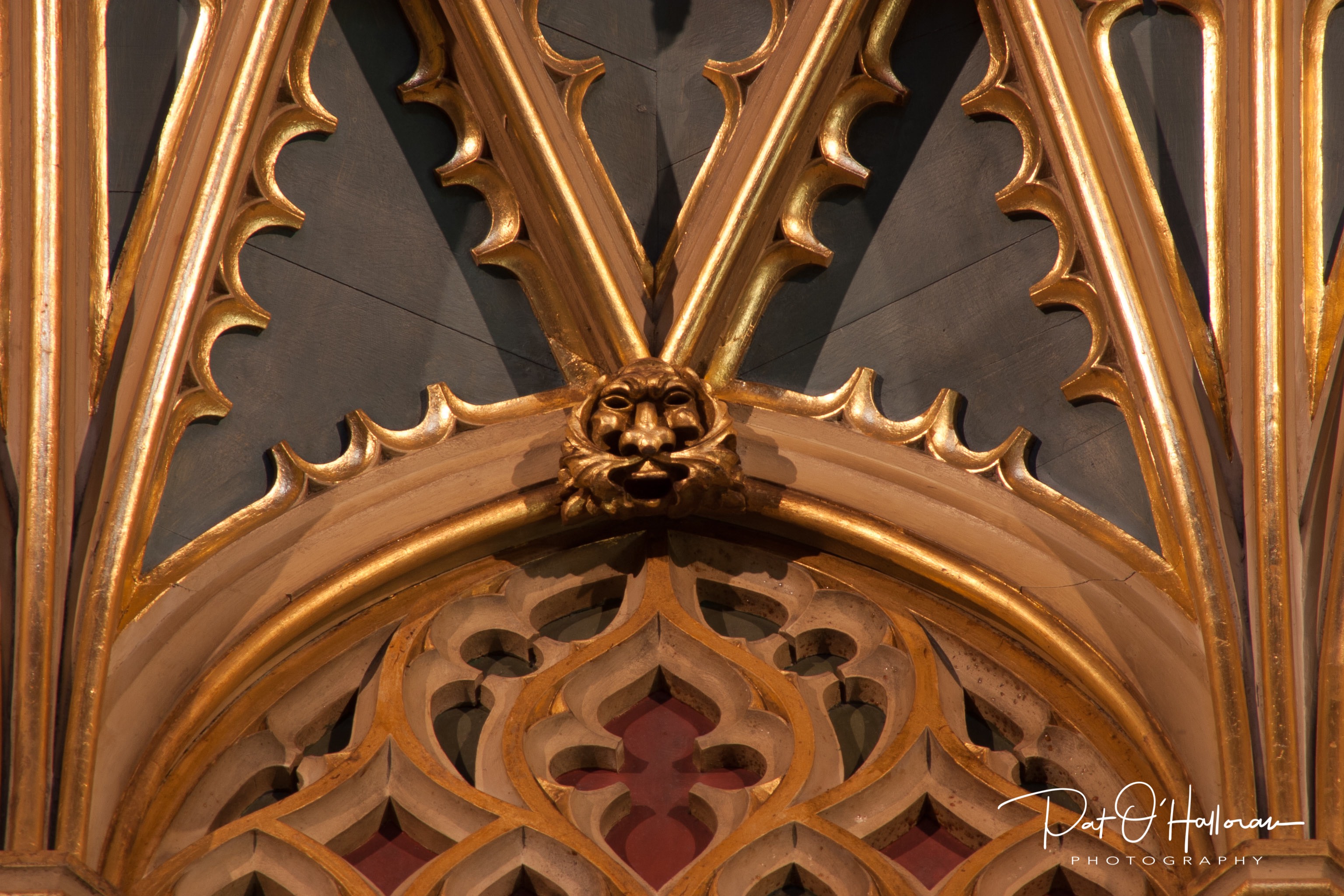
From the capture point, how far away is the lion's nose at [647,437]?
507 centimetres

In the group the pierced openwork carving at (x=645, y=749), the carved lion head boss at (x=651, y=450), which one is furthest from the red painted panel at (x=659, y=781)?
the carved lion head boss at (x=651, y=450)

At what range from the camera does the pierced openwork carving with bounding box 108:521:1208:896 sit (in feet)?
15.1

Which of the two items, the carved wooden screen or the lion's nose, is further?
the lion's nose

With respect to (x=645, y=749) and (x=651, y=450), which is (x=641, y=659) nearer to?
(x=645, y=749)

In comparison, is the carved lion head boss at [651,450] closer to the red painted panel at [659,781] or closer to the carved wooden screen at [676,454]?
the carved wooden screen at [676,454]

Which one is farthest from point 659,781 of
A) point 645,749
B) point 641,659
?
point 641,659

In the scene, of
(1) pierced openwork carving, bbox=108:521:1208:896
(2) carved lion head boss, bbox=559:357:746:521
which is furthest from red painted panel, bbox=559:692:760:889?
(2) carved lion head boss, bbox=559:357:746:521

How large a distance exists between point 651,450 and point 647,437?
0.10 ft

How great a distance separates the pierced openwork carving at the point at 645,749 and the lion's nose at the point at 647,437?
0.95ft

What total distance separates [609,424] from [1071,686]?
114 cm

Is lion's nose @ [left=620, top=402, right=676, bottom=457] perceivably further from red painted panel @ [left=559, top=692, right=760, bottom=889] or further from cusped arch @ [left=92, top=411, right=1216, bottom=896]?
red painted panel @ [left=559, top=692, right=760, bottom=889]

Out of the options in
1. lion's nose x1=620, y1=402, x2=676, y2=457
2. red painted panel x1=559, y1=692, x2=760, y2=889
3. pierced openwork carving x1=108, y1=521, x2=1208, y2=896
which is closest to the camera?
pierced openwork carving x1=108, y1=521, x2=1208, y2=896

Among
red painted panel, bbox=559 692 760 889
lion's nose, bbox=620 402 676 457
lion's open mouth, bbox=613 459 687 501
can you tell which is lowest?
red painted panel, bbox=559 692 760 889

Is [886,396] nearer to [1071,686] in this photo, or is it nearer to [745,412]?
[745,412]
